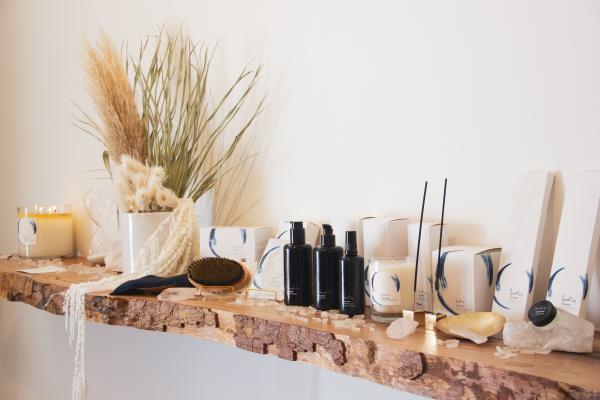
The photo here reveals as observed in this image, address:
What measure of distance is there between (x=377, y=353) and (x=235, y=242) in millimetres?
419

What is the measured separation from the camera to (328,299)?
0.77 m

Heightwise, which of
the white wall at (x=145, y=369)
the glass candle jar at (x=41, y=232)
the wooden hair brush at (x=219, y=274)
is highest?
the wooden hair brush at (x=219, y=274)

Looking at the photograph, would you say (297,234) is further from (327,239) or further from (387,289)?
(387,289)

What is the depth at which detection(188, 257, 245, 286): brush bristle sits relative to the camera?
2.87 feet

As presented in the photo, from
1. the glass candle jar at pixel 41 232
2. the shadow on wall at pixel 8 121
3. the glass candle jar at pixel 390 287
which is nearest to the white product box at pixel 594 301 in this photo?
the glass candle jar at pixel 390 287

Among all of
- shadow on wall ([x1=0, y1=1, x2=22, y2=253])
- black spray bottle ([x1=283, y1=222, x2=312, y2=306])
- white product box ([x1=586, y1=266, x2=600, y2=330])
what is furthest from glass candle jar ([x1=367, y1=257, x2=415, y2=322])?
shadow on wall ([x1=0, y1=1, x2=22, y2=253])

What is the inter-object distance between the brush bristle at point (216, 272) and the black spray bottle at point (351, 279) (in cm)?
21

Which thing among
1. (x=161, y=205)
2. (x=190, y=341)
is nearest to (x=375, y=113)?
(x=161, y=205)

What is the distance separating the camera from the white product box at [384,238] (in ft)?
2.63

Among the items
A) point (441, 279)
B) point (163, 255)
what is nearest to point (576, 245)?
point (441, 279)

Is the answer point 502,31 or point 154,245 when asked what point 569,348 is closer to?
point 502,31

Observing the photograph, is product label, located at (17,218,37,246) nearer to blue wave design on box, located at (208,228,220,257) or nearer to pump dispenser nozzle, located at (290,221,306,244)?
blue wave design on box, located at (208,228,220,257)

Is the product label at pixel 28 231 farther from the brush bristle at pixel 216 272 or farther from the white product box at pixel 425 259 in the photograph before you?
the white product box at pixel 425 259

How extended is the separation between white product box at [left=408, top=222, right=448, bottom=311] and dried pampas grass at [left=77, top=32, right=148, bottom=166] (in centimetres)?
58
